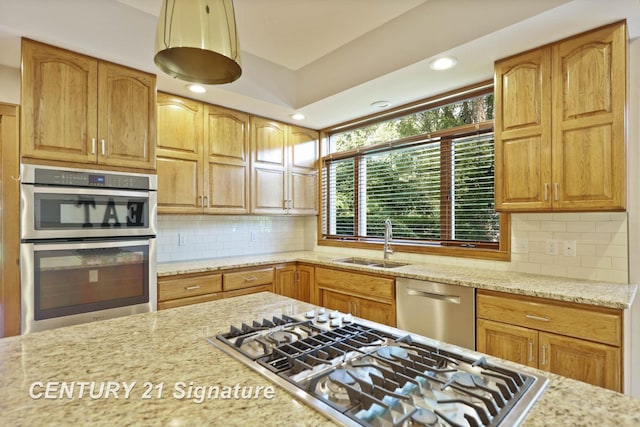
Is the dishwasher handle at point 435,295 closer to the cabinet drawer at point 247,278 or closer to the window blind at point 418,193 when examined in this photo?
the window blind at point 418,193

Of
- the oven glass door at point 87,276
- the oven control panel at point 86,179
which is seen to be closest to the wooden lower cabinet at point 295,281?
the oven glass door at point 87,276

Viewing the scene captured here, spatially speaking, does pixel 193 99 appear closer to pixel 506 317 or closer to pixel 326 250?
pixel 326 250

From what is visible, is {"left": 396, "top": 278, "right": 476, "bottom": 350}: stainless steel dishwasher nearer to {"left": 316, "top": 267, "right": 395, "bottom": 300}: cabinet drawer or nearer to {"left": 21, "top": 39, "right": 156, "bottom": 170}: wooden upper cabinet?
{"left": 316, "top": 267, "right": 395, "bottom": 300}: cabinet drawer

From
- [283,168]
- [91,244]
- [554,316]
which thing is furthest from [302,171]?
[554,316]

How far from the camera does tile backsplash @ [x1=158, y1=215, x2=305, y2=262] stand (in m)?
3.20

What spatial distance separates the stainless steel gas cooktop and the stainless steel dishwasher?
121 cm

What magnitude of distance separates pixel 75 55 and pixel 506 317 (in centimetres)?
315

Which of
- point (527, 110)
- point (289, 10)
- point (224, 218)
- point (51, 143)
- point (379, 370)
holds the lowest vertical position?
point (379, 370)

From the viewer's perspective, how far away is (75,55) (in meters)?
2.17

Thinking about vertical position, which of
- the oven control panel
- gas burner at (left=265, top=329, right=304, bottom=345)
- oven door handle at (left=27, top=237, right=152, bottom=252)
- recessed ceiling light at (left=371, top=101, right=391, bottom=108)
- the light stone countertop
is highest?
recessed ceiling light at (left=371, top=101, right=391, bottom=108)

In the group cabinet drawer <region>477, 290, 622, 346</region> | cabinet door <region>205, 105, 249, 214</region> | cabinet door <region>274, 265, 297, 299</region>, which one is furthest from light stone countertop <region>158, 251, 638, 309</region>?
cabinet door <region>205, 105, 249, 214</region>

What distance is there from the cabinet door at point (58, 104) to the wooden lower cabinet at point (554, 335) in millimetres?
2744

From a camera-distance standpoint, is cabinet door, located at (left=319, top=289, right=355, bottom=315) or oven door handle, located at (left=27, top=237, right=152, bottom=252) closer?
oven door handle, located at (left=27, top=237, right=152, bottom=252)

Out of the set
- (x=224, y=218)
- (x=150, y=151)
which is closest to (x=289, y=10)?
(x=150, y=151)
